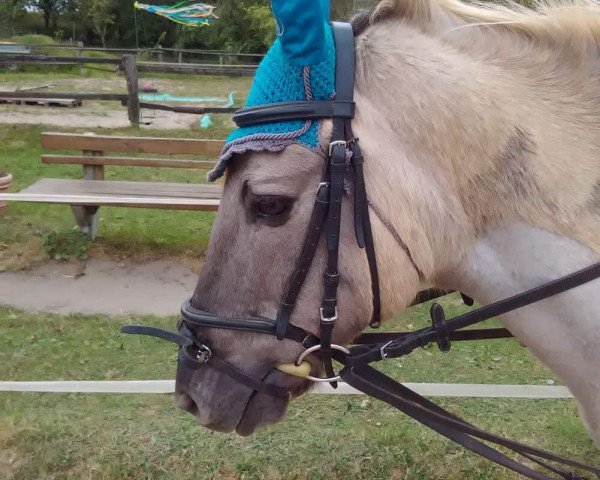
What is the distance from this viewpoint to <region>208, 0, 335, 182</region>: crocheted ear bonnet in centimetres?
149

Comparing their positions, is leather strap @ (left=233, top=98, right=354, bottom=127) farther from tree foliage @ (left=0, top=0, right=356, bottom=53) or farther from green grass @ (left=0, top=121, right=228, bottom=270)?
tree foliage @ (left=0, top=0, right=356, bottom=53)

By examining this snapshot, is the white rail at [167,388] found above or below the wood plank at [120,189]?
below

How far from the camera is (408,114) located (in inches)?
63.5

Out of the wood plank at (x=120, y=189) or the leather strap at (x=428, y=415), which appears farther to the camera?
the wood plank at (x=120, y=189)

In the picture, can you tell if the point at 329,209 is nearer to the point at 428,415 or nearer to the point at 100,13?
the point at 428,415

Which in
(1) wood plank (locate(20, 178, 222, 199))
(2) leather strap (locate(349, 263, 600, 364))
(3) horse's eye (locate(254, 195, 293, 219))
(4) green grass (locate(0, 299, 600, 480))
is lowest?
(4) green grass (locate(0, 299, 600, 480))

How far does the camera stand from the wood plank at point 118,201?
228 inches

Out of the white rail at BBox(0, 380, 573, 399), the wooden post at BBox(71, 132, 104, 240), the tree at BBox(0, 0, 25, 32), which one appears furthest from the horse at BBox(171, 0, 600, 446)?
the tree at BBox(0, 0, 25, 32)

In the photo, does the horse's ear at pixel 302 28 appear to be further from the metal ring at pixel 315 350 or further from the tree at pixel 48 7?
the tree at pixel 48 7

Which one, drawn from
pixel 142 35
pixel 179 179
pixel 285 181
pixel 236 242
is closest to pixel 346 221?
pixel 285 181

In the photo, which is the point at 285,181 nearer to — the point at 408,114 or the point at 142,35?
the point at 408,114

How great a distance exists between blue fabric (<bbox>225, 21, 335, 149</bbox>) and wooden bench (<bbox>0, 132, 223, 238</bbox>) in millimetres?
4553

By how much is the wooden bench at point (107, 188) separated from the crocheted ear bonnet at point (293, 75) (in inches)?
179

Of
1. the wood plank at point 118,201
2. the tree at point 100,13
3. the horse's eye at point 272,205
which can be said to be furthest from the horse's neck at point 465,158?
the tree at point 100,13
